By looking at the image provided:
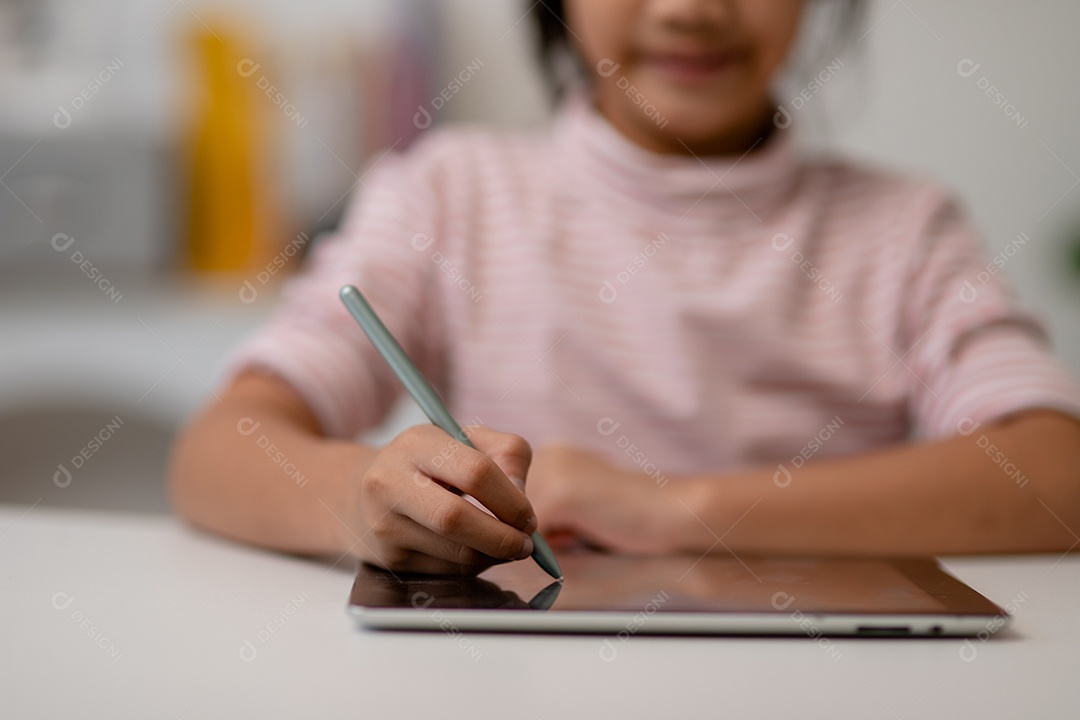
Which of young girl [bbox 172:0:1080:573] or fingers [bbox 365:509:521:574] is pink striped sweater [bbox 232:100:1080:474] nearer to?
young girl [bbox 172:0:1080:573]

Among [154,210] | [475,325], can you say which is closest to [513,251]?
[475,325]

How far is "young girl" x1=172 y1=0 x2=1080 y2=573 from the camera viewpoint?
28.8 inches

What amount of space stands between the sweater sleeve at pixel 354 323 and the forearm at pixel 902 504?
0.93ft

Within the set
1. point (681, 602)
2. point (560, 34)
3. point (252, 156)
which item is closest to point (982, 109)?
point (560, 34)

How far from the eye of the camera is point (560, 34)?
41.4 inches

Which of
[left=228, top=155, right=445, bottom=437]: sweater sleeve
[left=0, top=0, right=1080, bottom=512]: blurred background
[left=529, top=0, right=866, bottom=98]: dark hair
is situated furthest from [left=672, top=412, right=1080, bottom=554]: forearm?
[left=0, top=0, right=1080, bottom=512]: blurred background

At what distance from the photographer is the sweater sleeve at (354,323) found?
29.4 inches

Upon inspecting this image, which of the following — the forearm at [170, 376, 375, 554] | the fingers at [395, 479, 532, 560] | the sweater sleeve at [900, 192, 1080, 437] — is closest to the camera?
the fingers at [395, 479, 532, 560]

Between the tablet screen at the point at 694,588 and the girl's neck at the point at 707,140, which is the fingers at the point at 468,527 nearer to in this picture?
the tablet screen at the point at 694,588

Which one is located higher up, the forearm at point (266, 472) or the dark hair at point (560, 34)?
the dark hair at point (560, 34)

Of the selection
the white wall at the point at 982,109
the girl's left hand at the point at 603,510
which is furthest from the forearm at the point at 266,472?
the white wall at the point at 982,109

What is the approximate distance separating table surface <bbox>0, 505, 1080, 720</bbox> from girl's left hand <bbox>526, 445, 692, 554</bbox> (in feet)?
0.47

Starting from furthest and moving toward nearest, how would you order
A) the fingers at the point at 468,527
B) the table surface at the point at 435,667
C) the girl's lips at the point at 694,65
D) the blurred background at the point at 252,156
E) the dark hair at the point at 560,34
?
the blurred background at the point at 252,156
the dark hair at the point at 560,34
the girl's lips at the point at 694,65
the fingers at the point at 468,527
the table surface at the point at 435,667

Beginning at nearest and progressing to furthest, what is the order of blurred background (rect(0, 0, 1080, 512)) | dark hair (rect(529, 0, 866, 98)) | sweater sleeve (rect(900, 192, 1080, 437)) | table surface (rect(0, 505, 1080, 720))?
table surface (rect(0, 505, 1080, 720)), sweater sleeve (rect(900, 192, 1080, 437)), dark hair (rect(529, 0, 866, 98)), blurred background (rect(0, 0, 1080, 512))
